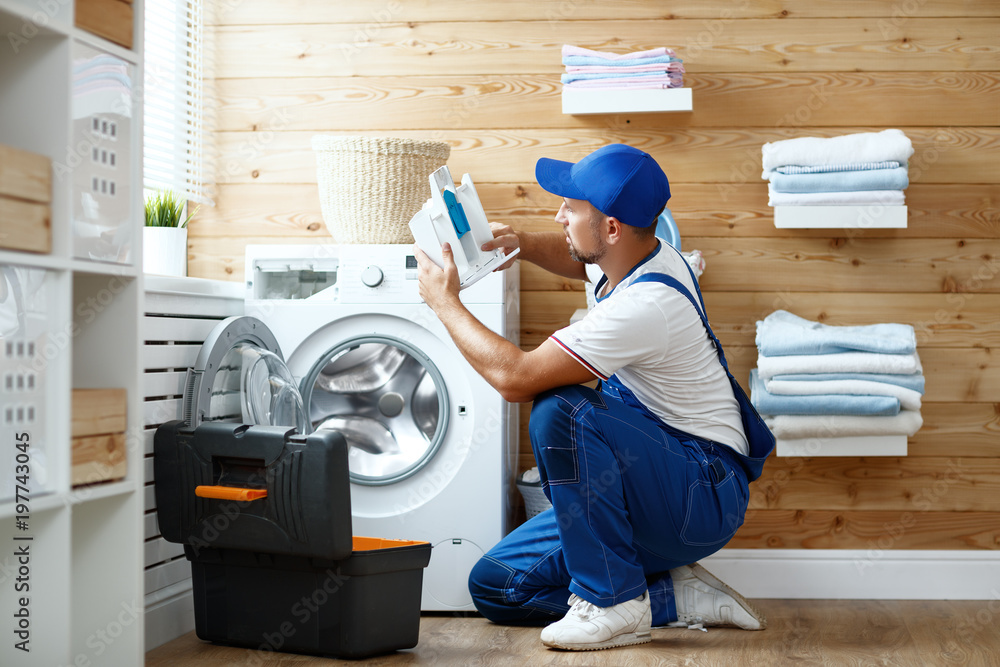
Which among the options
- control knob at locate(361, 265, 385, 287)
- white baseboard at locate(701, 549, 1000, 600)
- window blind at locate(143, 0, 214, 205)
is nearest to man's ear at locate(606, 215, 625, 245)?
control knob at locate(361, 265, 385, 287)

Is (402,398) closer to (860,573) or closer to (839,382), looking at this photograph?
(839,382)

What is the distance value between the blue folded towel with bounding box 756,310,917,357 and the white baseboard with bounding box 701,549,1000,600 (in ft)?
1.91

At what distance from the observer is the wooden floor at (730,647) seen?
1.73 meters

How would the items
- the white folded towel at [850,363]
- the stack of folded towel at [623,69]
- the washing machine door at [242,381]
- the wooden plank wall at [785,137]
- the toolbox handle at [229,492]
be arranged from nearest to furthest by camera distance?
the toolbox handle at [229,492] < the washing machine door at [242,381] < the white folded towel at [850,363] < the stack of folded towel at [623,69] < the wooden plank wall at [785,137]

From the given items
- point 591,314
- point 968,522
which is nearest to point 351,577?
point 591,314

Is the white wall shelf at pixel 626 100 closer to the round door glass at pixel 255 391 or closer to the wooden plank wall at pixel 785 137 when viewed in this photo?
the wooden plank wall at pixel 785 137

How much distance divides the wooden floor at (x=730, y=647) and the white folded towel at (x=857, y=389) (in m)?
0.52

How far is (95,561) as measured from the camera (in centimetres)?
144

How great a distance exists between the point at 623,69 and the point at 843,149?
1.92 ft

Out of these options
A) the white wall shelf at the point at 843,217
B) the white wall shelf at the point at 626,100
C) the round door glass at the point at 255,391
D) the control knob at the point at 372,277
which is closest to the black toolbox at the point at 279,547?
the round door glass at the point at 255,391

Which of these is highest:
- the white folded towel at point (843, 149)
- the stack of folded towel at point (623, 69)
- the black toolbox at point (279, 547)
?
the stack of folded towel at point (623, 69)

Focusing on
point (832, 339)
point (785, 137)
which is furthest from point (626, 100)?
point (832, 339)

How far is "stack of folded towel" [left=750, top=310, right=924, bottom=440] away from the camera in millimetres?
2211

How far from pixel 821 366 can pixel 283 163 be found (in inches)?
61.7
